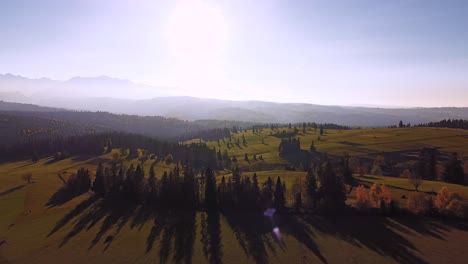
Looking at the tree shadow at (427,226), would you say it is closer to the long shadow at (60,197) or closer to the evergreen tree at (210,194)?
the evergreen tree at (210,194)

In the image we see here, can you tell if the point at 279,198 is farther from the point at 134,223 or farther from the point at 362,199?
the point at 134,223

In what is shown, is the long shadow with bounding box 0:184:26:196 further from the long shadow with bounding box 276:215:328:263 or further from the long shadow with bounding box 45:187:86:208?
the long shadow with bounding box 276:215:328:263

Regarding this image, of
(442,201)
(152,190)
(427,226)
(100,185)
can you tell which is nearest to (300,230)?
(427,226)

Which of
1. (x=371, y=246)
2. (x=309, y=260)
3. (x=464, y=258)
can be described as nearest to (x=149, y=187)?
(x=309, y=260)

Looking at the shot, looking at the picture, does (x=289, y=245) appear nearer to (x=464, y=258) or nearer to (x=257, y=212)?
(x=257, y=212)

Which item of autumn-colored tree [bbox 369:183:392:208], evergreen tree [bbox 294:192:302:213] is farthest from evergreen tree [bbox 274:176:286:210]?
autumn-colored tree [bbox 369:183:392:208]

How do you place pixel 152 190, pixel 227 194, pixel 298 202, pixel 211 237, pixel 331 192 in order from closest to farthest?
pixel 211 237
pixel 298 202
pixel 331 192
pixel 227 194
pixel 152 190

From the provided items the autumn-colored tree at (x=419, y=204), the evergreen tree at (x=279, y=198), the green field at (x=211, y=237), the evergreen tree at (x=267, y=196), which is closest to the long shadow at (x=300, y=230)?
the green field at (x=211, y=237)

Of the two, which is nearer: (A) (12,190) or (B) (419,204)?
(B) (419,204)
